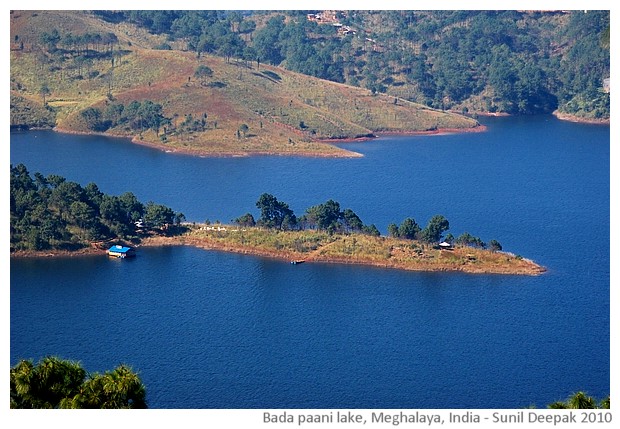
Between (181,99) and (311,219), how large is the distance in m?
41.9

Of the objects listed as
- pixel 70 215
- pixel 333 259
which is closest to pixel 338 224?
pixel 333 259

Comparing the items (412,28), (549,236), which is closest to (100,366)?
(549,236)

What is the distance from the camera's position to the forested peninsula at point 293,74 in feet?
319

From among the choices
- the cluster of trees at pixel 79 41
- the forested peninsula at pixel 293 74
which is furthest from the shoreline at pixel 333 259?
the cluster of trees at pixel 79 41

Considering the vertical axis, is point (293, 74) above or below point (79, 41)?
below

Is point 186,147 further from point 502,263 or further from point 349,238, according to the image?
point 502,263

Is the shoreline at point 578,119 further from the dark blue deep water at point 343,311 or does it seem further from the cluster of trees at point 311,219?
the cluster of trees at point 311,219

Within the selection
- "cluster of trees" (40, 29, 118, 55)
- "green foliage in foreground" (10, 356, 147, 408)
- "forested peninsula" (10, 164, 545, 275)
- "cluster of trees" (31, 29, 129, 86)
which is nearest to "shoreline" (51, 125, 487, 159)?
"cluster of trees" (31, 29, 129, 86)

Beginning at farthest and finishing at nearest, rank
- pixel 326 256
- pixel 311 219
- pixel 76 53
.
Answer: pixel 76 53
pixel 311 219
pixel 326 256

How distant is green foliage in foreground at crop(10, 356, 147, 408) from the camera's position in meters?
23.0

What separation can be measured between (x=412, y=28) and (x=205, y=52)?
108 feet

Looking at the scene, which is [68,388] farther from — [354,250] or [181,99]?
[181,99]

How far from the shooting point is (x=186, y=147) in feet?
297

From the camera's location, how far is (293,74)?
373 feet
